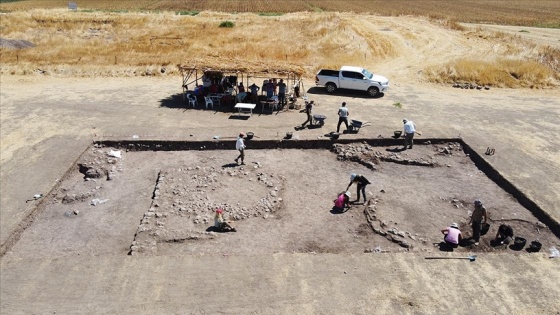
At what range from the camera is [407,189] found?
54.1 ft

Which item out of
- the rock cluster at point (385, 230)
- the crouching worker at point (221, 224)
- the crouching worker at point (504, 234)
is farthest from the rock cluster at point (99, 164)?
the crouching worker at point (504, 234)

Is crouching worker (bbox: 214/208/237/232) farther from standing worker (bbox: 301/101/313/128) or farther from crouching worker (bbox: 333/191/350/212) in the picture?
standing worker (bbox: 301/101/313/128)

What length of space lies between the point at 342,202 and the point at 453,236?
3.74m

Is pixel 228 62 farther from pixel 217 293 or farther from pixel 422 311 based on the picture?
pixel 422 311

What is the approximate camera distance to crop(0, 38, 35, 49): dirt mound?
35.7 meters

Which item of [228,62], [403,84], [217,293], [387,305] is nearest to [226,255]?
[217,293]

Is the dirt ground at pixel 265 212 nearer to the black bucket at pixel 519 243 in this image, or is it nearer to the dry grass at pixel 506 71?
the black bucket at pixel 519 243

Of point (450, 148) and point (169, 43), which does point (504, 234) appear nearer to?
point (450, 148)

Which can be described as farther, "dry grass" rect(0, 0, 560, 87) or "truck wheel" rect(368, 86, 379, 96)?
"dry grass" rect(0, 0, 560, 87)

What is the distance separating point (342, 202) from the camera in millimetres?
14930

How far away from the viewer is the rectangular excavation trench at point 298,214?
1341cm

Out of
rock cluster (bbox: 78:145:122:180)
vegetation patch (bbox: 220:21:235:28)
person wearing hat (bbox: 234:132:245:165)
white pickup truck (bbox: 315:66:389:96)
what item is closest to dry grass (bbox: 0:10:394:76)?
vegetation patch (bbox: 220:21:235:28)

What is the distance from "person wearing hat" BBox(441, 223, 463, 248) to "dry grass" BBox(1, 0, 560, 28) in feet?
169

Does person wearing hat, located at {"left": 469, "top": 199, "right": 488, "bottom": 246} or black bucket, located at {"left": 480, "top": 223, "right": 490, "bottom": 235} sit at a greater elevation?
person wearing hat, located at {"left": 469, "top": 199, "right": 488, "bottom": 246}
